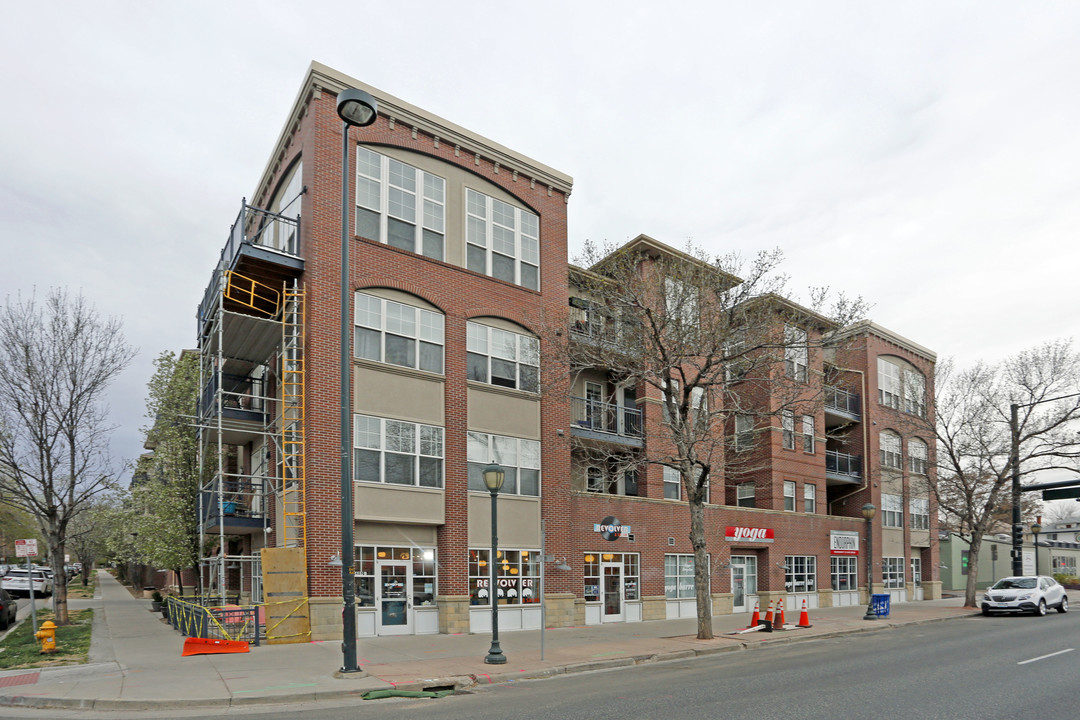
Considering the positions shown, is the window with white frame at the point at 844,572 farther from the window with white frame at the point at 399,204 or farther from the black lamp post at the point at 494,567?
the black lamp post at the point at 494,567

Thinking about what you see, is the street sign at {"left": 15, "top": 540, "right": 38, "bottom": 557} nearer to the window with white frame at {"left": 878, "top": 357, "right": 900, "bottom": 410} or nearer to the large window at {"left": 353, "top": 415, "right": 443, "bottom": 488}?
the large window at {"left": 353, "top": 415, "right": 443, "bottom": 488}

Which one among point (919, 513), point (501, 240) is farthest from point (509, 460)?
point (919, 513)

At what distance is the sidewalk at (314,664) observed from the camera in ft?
39.0

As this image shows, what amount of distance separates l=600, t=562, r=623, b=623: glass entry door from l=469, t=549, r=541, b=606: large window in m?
3.27

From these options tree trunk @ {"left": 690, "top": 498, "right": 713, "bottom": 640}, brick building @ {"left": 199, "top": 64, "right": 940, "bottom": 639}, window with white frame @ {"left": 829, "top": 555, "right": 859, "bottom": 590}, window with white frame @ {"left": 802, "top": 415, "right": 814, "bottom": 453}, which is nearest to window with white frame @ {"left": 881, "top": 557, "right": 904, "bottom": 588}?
window with white frame @ {"left": 829, "top": 555, "right": 859, "bottom": 590}

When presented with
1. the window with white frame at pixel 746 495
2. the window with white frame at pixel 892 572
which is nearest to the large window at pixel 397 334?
the window with white frame at pixel 746 495

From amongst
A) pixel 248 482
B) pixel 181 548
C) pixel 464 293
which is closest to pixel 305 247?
pixel 464 293

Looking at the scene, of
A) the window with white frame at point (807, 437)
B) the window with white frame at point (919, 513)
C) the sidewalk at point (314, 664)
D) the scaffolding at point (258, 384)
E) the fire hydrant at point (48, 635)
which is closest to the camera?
the sidewalk at point (314, 664)

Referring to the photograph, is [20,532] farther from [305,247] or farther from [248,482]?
[305,247]

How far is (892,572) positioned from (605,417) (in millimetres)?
20157

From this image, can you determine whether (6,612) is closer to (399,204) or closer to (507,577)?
(507,577)

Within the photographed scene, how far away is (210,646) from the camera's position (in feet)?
53.8

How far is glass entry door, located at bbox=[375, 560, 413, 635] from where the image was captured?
797 inches

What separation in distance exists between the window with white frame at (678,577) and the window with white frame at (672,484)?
2182mm
